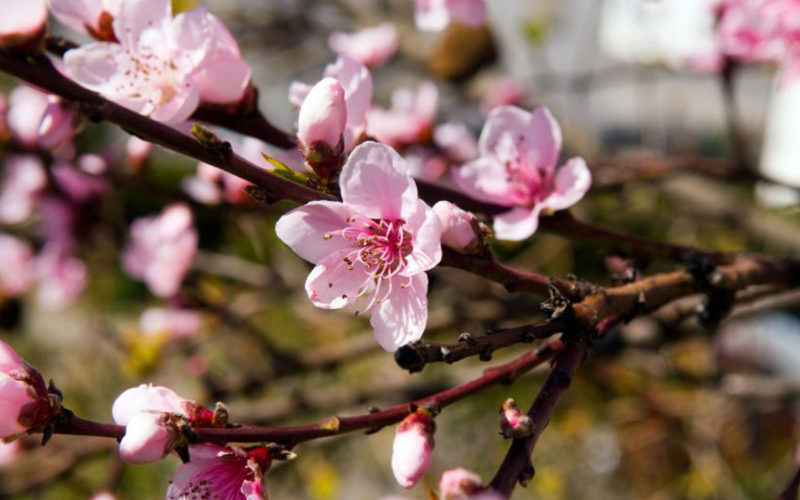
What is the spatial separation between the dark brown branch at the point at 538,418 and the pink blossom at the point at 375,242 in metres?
0.15

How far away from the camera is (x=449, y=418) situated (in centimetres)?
303

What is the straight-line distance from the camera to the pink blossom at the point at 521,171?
0.97 meters

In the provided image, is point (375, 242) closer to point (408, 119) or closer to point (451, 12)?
point (451, 12)

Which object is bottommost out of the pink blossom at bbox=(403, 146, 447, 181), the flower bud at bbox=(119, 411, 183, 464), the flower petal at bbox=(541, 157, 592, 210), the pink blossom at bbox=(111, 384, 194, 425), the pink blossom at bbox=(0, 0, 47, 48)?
the pink blossom at bbox=(403, 146, 447, 181)

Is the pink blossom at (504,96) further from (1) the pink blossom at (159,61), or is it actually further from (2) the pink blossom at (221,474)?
(2) the pink blossom at (221,474)

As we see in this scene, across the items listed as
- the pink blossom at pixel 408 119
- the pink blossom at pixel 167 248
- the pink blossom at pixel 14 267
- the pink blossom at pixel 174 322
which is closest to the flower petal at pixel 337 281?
the pink blossom at pixel 408 119

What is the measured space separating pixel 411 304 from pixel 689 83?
4.09m

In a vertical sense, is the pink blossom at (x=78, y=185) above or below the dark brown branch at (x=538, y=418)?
below

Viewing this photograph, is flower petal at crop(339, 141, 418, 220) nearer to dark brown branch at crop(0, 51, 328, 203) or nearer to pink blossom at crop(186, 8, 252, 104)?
dark brown branch at crop(0, 51, 328, 203)

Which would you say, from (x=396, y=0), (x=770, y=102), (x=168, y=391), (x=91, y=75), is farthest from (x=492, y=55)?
(x=168, y=391)

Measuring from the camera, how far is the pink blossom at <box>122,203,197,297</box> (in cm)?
177

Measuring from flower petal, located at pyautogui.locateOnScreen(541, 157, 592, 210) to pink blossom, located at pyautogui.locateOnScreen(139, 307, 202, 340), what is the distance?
133 centimetres

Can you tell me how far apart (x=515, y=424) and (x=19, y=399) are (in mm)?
488

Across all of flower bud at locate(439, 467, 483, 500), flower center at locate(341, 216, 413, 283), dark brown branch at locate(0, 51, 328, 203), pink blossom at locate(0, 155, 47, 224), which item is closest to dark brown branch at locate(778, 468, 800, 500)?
flower bud at locate(439, 467, 483, 500)
